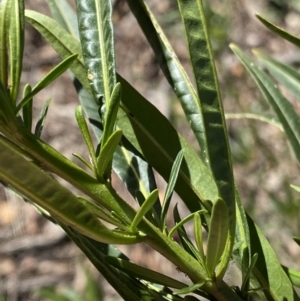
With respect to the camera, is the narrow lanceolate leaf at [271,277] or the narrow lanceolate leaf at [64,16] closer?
the narrow lanceolate leaf at [271,277]

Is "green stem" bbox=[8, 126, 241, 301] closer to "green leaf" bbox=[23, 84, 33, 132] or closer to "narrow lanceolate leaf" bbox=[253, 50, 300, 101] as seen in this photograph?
"green leaf" bbox=[23, 84, 33, 132]

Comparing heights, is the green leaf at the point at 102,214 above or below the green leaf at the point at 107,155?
below

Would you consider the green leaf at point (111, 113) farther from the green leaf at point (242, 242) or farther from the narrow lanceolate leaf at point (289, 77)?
the narrow lanceolate leaf at point (289, 77)

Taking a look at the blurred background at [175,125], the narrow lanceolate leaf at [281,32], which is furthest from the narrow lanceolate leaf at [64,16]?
the blurred background at [175,125]

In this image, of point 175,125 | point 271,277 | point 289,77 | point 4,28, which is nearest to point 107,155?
point 4,28

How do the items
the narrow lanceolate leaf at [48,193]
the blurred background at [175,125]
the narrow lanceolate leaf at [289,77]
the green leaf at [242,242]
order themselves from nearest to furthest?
the narrow lanceolate leaf at [48,193]
the green leaf at [242,242]
the narrow lanceolate leaf at [289,77]
the blurred background at [175,125]

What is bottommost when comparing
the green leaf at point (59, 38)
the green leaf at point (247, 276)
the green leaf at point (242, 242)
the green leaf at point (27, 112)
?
the green leaf at point (247, 276)

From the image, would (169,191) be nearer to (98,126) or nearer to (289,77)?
(98,126)
